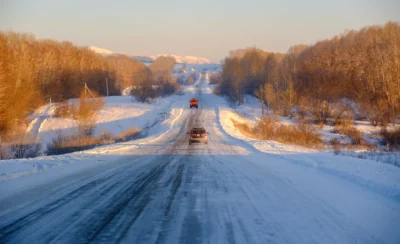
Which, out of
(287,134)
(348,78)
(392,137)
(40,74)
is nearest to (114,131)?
(287,134)

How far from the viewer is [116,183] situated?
11.8 meters

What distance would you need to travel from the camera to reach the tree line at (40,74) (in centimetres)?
4325

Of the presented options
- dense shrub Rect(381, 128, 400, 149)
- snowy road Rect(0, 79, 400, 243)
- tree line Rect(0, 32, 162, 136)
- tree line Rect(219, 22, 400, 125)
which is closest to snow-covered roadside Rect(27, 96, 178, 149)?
tree line Rect(0, 32, 162, 136)

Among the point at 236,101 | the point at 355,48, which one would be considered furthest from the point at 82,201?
the point at 236,101

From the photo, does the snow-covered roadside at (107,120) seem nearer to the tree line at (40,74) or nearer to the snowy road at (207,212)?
the tree line at (40,74)

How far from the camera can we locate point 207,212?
8125 millimetres

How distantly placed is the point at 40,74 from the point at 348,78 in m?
59.8

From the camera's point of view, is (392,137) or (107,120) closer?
(392,137)

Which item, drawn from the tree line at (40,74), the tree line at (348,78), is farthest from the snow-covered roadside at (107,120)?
the tree line at (348,78)

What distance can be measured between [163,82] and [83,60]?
40.5 meters

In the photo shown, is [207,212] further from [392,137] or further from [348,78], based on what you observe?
[348,78]

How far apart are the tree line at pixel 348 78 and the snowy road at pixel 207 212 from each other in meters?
48.1

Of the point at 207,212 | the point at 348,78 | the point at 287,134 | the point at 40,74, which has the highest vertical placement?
the point at 40,74

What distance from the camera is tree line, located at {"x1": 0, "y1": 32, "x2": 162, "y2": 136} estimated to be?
43250 mm
